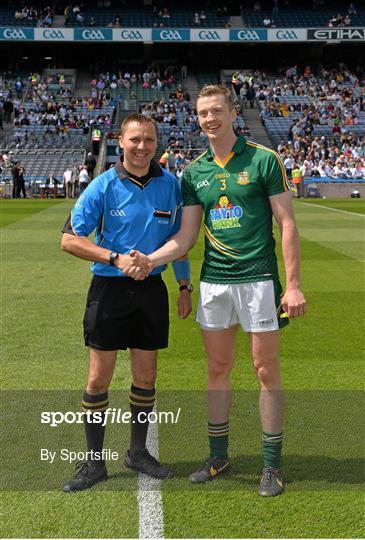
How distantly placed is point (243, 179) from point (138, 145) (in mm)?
614

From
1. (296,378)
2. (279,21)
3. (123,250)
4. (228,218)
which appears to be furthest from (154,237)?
(279,21)

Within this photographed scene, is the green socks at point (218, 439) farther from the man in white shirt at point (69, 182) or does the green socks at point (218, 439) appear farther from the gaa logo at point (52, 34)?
the gaa logo at point (52, 34)

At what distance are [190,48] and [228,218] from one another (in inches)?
2239

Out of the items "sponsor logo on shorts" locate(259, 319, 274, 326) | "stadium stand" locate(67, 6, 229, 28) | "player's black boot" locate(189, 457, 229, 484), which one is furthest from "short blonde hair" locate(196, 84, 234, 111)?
"stadium stand" locate(67, 6, 229, 28)

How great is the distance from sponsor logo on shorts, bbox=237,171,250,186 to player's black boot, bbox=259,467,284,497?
1.56 meters

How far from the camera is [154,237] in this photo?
3.98m

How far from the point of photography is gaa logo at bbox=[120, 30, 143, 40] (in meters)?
52.7

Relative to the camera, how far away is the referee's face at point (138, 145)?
387cm

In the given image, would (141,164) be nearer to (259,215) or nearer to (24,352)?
(259,215)

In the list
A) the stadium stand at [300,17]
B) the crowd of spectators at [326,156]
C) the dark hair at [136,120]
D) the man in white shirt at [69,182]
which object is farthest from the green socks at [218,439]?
the stadium stand at [300,17]

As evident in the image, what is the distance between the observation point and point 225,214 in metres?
3.85

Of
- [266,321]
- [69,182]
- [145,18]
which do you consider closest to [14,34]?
[145,18]

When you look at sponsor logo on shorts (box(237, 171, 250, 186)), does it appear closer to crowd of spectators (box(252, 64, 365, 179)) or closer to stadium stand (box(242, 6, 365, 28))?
crowd of spectators (box(252, 64, 365, 179))

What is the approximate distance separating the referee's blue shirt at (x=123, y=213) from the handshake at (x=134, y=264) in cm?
17
